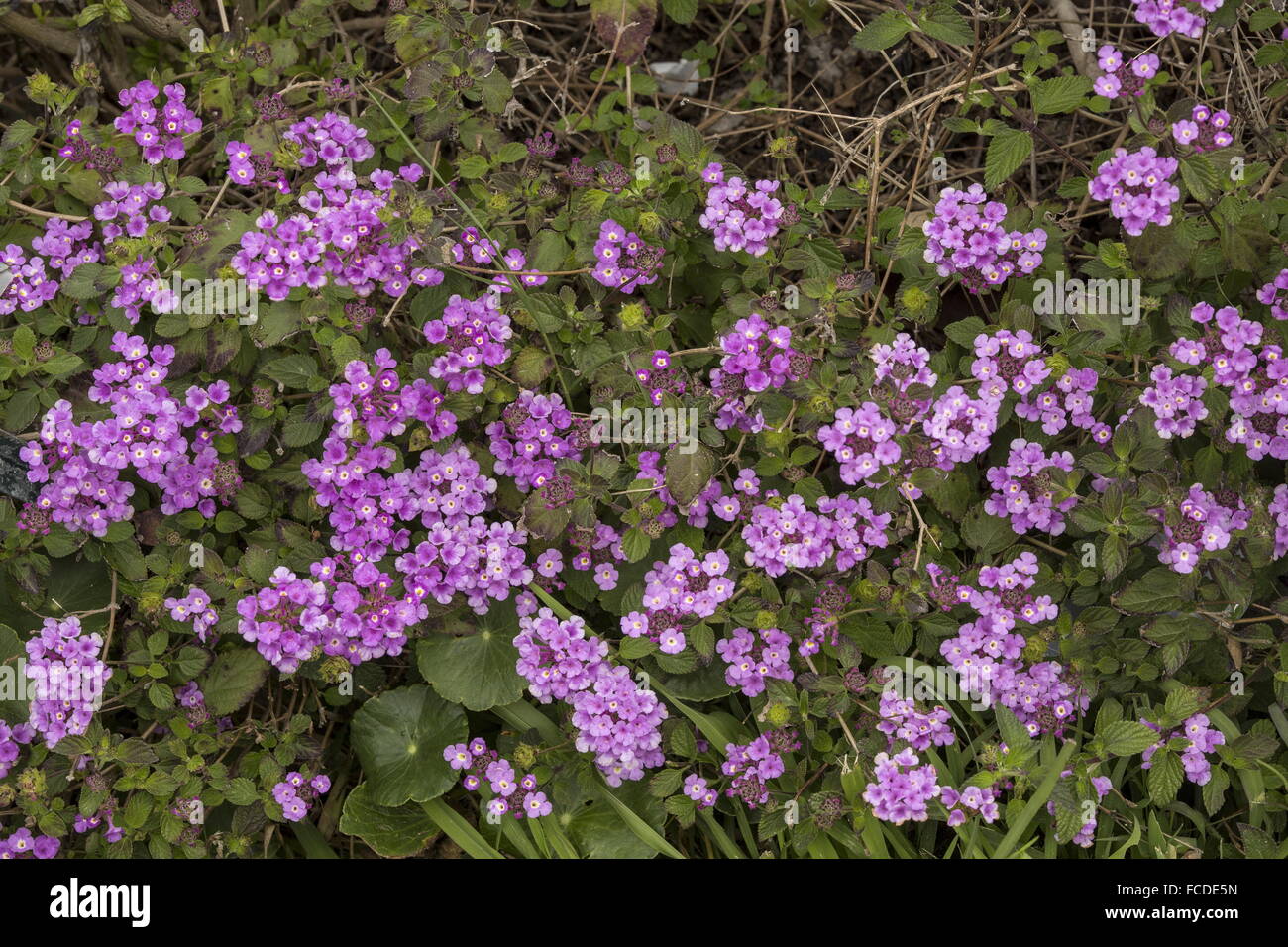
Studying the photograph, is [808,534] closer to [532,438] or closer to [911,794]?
[911,794]

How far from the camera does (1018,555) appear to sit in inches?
145

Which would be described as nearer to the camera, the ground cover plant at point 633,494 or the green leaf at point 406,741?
the ground cover plant at point 633,494

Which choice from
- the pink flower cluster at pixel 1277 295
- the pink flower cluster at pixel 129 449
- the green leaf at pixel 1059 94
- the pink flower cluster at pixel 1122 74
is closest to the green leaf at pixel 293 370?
the pink flower cluster at pixel 129 449

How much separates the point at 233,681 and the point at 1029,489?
7.92 feet

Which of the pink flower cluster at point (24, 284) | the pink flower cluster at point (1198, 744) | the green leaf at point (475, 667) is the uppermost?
the pink flower cluster at point (24, 284)

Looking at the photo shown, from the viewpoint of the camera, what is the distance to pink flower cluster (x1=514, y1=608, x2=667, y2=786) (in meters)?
3.42

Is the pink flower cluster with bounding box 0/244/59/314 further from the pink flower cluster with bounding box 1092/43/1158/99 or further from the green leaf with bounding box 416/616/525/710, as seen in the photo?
the pink flower cluster with bounding box 1092/43/1158/99

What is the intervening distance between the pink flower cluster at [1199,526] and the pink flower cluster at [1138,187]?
75cm

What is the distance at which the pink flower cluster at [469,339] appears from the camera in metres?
3.59

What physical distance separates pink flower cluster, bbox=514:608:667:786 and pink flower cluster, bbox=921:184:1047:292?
4.94 feet

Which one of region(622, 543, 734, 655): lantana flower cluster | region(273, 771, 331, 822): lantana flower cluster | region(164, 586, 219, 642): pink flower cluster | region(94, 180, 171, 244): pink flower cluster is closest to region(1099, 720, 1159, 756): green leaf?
region(622, 543, 734, 655): lantana flower cluster

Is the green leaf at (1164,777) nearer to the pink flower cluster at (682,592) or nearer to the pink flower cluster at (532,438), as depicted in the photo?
the pink flower cluster at (682,592)

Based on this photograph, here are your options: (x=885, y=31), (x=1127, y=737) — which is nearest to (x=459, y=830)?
(x=1127, y=737)
